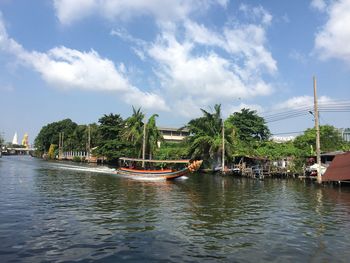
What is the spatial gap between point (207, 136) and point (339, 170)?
27.7 meters

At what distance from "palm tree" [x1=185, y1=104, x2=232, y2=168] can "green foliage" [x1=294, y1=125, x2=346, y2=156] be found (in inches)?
600

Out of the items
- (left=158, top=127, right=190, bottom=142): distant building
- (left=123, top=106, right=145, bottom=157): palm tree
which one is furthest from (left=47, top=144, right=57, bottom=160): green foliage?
(left=123, top=106, right=145, bottom=157): palm tree

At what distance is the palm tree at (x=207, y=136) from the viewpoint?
61.4 metres

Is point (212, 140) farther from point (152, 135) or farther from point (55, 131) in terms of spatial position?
point (55, 131)

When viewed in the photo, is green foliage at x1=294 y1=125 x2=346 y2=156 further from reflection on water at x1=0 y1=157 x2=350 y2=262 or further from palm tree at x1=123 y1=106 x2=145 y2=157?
reflection on water at x1=0 y1=157 x2=350 y2=262

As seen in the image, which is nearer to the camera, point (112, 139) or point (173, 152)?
point (173, 152)

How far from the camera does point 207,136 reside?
62.0 m

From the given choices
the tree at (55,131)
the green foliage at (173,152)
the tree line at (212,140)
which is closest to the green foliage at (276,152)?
the tree line at (212,140)

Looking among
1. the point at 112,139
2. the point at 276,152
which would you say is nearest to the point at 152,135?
the point at 112,139

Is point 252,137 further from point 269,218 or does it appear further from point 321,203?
point 269,218

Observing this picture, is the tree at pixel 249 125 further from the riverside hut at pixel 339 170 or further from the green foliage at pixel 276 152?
the riverside hut at pixel 339 170

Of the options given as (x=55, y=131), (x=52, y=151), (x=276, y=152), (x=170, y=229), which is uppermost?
(x=55, y=131)

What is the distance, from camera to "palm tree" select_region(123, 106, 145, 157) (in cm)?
6938

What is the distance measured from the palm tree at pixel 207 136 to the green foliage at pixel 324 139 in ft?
50.0
